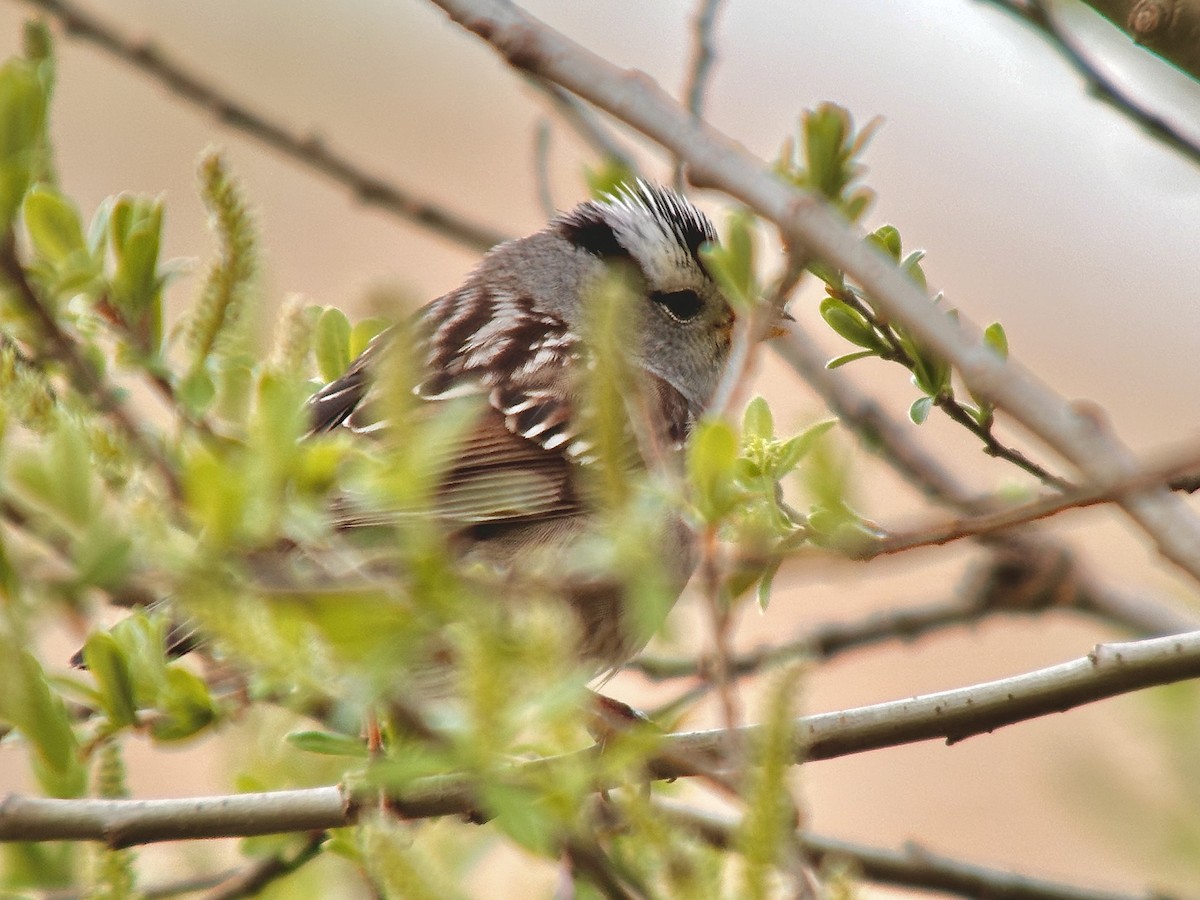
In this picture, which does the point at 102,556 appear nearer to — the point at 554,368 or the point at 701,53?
the point at 701,53

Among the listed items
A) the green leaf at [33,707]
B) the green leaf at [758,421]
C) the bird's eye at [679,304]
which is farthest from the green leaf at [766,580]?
the bird's eye at [679,304]

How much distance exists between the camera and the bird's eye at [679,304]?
4.47 m

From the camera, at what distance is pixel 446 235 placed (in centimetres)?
395

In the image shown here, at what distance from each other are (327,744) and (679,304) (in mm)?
2594

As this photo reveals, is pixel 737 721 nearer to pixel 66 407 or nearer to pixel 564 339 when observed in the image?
pixel 66 407

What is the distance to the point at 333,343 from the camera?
2820mm

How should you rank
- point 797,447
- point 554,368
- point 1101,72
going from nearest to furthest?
point 797,447
point 1101,72
point 554,368

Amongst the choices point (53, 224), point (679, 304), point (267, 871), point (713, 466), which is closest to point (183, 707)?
point (267, 871)

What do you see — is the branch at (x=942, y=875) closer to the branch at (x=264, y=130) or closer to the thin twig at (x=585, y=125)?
the branch at (x=264, y=130)

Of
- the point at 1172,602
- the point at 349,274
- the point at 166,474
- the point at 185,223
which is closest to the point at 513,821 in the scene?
the point at 166,474

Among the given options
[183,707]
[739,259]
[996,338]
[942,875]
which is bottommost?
[183,707]

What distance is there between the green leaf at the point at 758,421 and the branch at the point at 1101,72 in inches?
28.9

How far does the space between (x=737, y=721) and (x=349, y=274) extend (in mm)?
8068

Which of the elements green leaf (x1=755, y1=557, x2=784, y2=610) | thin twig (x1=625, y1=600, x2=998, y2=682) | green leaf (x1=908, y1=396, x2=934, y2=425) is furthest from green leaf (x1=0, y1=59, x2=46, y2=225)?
thin twig (x1=625, y1=600, x2=998, y2=682)
